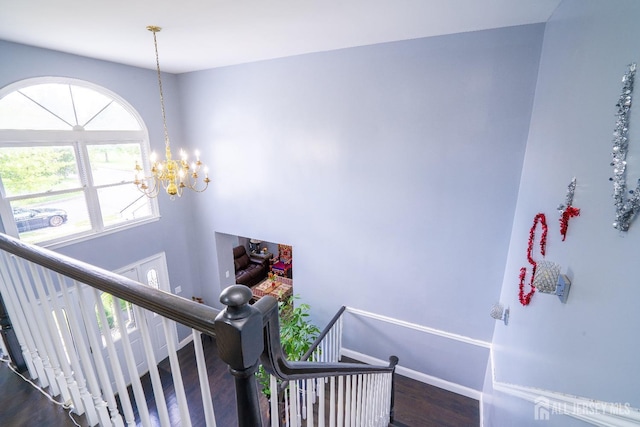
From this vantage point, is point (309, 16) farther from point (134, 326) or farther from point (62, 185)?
point (134, 326)

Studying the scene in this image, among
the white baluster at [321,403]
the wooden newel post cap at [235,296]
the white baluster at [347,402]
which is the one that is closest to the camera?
the wooden newel post cap at [235,296]

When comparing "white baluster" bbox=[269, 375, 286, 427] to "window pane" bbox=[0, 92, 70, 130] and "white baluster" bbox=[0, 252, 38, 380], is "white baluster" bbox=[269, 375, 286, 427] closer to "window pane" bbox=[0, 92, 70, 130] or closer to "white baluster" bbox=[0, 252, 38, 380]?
"white baluster" bbox=[0, 252, 38, 380]

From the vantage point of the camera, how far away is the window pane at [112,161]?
428 centimetres

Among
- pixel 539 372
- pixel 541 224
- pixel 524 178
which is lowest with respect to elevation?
pixel 539 372

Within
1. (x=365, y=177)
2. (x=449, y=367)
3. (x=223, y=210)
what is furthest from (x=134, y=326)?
(x=449, y=367)

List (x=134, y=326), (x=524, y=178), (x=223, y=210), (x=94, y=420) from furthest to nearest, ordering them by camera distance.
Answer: (x=223, y=210), (x=134, y=326), (x=524, y=178), (x=94, y=420)

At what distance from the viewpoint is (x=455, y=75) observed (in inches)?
125

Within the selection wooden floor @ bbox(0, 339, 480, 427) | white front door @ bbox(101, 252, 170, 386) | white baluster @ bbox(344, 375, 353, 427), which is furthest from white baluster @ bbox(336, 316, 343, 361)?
white front door @ bbox(101, 252, 170, 386)

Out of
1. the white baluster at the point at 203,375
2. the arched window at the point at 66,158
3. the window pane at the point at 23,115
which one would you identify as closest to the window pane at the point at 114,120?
the arched window at the point at 66,158

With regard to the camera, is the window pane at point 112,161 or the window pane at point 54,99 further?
the window pane at point 112,161

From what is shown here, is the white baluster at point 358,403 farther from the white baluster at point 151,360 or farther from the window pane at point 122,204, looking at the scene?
the window pane at point 122,204

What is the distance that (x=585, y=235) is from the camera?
132 centimetres

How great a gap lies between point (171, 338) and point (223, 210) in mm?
4791

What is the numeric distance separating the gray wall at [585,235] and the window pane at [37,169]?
561cm
